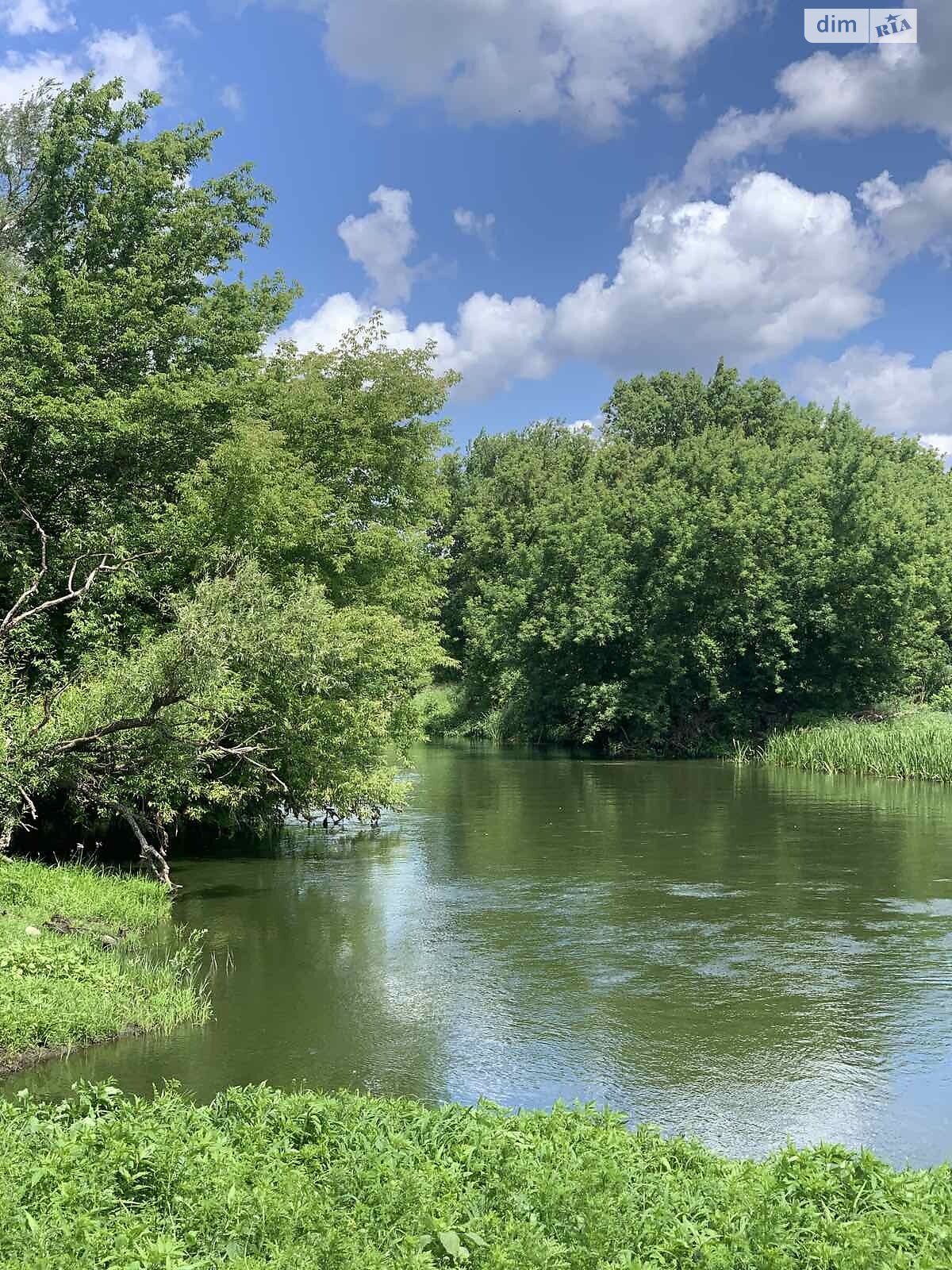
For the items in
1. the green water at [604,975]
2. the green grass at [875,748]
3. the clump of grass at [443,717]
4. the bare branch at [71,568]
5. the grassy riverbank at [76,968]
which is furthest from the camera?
the clump of grass at [443,717]

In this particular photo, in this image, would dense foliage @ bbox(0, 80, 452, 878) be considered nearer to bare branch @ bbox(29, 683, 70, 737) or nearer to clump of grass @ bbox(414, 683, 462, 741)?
bare branch @ bbox(29, 683, 70, 737)

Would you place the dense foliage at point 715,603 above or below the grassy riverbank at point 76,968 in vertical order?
above

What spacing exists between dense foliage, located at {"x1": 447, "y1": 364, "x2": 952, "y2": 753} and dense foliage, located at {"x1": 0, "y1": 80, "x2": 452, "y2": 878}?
74.4ft

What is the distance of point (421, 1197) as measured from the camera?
651 cm

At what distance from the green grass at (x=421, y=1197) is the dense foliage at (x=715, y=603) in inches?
1571

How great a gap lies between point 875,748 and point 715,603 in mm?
12582

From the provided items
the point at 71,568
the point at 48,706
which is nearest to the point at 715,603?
the point at 71,568

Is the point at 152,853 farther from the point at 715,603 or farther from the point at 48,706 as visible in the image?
the point at 715,603

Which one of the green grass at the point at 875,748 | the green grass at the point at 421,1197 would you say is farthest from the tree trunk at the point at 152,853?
the green grass at the point at 875,748

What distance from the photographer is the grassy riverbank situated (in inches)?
435

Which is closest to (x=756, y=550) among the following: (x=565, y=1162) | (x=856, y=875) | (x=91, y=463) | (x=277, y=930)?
(x=856, y=875)

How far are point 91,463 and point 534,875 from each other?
11780 millimetres

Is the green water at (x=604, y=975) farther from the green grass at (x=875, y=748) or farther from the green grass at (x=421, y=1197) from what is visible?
the green grass at (x=875, y=748)

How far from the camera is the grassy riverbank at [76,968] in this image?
1105cm
